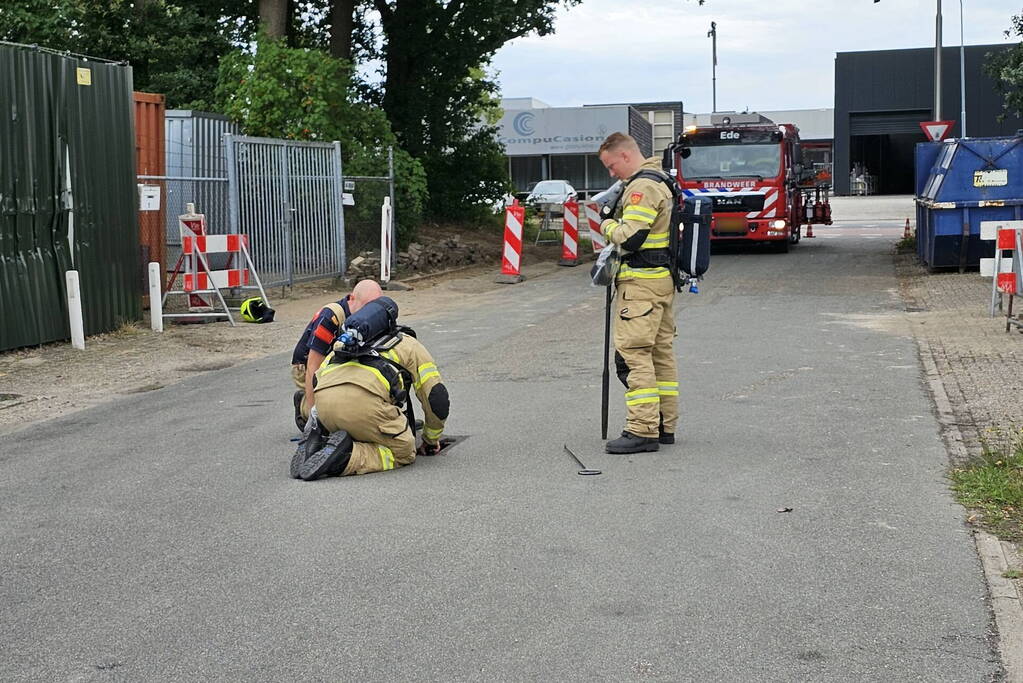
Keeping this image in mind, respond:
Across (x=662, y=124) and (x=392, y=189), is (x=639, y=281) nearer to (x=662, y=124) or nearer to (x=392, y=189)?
(x=392, y=189)

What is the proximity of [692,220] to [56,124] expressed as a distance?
27.1 feet

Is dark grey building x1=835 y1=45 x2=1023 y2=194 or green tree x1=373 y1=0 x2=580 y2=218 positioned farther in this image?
dark grey building x1=835 y1=45 x2=1023 y2=194

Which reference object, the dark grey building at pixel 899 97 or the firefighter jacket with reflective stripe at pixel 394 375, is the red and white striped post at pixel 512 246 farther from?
the dark grey building at pixel 899 97

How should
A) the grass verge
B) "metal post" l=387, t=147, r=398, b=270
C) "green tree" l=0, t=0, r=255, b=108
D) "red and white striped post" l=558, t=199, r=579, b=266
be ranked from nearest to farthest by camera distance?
the grass verge, "metal post" l=387, t=147, r=398, b=270, "red and white striped post" l=558, t=199, r=579, b=266, "green tree" l=0, t=0, r=255, b=108

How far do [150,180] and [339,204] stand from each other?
4120 millimetres

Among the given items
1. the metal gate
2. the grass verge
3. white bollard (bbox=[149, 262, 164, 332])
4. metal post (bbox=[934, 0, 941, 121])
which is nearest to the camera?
the grass verge

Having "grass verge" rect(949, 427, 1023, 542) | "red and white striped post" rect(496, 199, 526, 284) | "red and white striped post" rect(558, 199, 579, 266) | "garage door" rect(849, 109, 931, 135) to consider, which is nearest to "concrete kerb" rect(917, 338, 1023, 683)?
"grass verge" rect(949, 427, 1023, 542)

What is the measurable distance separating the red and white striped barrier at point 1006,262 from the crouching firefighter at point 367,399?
752cm

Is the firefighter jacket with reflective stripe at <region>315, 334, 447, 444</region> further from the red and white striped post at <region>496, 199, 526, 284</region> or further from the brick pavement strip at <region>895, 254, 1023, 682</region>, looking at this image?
the red and white striped post at <region>496, 199, 526, 284</region>

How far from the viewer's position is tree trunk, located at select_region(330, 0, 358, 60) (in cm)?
2556

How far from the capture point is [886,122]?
222ft

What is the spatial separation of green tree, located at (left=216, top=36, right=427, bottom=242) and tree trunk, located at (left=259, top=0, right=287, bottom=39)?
645mm

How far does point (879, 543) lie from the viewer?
567 cm

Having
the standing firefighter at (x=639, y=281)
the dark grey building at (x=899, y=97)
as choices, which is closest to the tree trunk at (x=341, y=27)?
the standing firefighter at (x=639, y=281)
